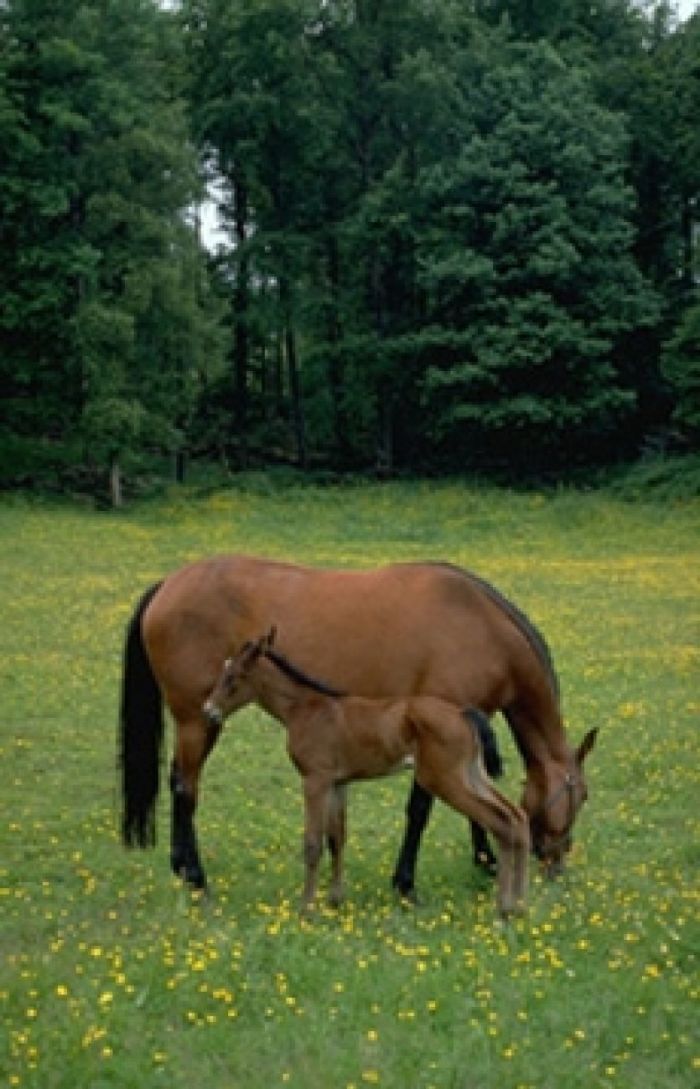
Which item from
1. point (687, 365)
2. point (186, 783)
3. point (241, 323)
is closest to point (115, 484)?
point (241, 323)

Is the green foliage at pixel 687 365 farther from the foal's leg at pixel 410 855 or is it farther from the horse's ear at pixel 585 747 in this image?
the foal's leg at pixel 410 855

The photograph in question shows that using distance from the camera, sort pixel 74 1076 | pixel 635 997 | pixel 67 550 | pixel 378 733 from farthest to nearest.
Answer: pixel 67 550 < pixel 378 733 < pixel 635 997 < pixel 74 1076

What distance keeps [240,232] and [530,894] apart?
139ft

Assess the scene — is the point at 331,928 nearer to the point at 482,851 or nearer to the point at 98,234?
the point at 482,851

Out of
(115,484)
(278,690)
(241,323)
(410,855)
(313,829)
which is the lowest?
(410,855)

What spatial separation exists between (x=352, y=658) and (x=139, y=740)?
6.06 ft

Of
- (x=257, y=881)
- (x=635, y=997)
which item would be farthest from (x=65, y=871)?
(x=635, y=997)

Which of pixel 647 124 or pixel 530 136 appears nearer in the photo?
pixel 530 136

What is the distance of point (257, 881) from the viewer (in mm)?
9281

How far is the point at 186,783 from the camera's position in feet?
30.7

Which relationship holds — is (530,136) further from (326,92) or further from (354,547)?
(354,547)

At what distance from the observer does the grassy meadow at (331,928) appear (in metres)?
5.98

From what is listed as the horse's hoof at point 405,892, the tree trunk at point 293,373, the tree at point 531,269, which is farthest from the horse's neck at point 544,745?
the tree trunk at point 293,373

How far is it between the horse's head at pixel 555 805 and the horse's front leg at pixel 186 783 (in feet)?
7.45
